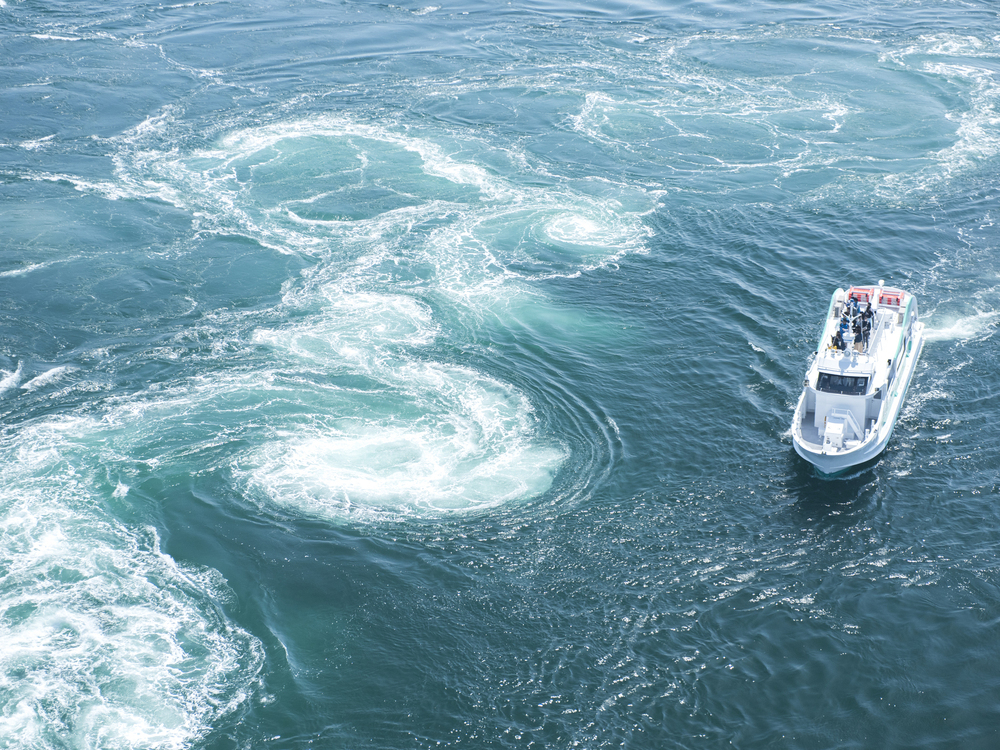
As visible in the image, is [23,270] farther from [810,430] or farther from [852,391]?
[852,391]

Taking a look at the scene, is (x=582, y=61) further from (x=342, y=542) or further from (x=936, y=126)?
(x=342, y=542)

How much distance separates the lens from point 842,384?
6406 cm

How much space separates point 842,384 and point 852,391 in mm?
849

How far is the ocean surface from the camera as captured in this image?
161 ft

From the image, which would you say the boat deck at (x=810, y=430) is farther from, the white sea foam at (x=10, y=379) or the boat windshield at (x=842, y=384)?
the white sea foam at (x=10, y=379)

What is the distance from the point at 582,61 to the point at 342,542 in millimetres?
109692

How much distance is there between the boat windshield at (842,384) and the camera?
208 ft

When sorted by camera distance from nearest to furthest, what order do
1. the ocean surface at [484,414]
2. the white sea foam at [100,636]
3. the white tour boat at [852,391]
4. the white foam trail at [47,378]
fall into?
the white sea foam at [100,636], the ocean surface at [484,414], the white tour boat at [852,391], the white foam trail at [47,378]

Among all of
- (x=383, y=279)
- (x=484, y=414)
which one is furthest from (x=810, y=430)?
(x=383, y=279)

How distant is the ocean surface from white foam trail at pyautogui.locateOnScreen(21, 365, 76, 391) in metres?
1.27

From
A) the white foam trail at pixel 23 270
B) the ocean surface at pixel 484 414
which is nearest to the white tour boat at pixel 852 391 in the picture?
the ocean surface at pixel 484 414

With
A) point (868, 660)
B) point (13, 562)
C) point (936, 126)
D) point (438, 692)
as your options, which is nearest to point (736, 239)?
point (936, 126)

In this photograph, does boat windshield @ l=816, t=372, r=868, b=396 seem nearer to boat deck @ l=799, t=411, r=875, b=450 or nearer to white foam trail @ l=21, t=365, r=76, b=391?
boat deck @ l=799, t=411, r=875, b=450

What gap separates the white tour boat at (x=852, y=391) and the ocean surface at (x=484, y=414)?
2.64m
